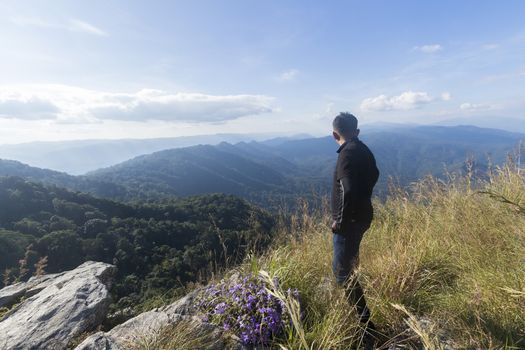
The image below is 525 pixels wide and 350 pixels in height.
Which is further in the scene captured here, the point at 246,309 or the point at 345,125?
the point at 345,125

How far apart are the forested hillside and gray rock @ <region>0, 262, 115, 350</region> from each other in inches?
547

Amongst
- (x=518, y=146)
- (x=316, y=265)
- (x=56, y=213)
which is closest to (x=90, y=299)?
(x=316, y=265)

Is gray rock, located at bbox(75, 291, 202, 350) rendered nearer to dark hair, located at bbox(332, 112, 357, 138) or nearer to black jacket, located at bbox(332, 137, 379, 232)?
black jacket, located at bbox(332, 137, 379, 232)

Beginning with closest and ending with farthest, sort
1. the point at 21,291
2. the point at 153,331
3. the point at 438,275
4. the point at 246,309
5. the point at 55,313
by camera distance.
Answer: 1. the point at 153,331
2. the point at 246,309
3. the point at 438,275
4. the point at 55,313
5. the point at 21,291

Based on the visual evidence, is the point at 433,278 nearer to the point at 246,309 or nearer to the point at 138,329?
the point at 246,309

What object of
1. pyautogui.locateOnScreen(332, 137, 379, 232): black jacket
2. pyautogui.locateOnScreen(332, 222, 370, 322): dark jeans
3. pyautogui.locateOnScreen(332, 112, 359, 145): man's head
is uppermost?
pyautogui.locateOnScreen(332, 112, 359, 145): man's head

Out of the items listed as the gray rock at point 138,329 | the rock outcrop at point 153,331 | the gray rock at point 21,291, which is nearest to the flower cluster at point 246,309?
the rock outcrop at point 153,331

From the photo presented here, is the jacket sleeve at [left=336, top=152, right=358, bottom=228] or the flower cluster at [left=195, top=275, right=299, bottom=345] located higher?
the jacket sleeve at [left=336, top=152, right=358, bottom=228]

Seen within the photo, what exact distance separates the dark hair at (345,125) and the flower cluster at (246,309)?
1562 mm

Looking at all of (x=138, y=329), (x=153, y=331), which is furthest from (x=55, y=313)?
(x=153, y=331)

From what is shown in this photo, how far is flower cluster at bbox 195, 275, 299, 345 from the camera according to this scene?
2.52 meters

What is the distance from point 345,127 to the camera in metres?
3.15

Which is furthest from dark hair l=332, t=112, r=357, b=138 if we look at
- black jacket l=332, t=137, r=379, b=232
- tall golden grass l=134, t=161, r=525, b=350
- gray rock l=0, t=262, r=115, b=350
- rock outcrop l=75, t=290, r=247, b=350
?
gray rock l=0, t=262, r=115, b=350

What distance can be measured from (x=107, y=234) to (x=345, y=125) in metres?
41.6
